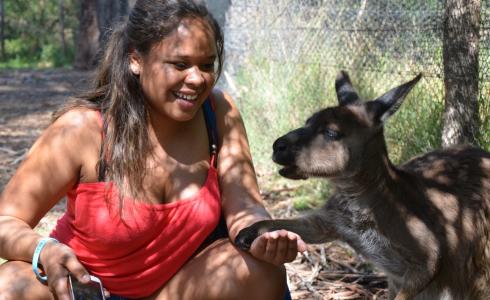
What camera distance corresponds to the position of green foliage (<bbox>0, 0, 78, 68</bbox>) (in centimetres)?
2433

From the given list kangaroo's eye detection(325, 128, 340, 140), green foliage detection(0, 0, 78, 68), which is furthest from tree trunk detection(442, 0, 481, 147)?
green foliage detection(0, 0, 78, 68)

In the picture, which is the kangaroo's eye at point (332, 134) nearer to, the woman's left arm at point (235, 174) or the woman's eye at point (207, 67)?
the woman's left arm at point (235, 174)

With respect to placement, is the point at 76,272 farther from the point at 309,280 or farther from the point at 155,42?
the point at 309,280

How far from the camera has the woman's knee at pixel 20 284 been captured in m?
2.71

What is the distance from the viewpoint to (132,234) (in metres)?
2.82

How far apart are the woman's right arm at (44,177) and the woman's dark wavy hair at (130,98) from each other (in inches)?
2.5

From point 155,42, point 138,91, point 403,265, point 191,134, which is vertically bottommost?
point 403,265

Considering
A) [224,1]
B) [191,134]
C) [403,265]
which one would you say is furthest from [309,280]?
[224,1]

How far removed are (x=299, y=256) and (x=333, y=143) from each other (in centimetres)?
131

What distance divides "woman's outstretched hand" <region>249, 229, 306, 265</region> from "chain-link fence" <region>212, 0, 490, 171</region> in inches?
65.2

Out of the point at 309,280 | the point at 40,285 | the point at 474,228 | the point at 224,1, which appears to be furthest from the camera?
the point at 224,1

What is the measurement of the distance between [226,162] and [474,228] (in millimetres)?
1097

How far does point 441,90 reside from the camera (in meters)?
4.23

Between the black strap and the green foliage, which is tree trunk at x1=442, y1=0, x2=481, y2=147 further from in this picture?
the green foliage
